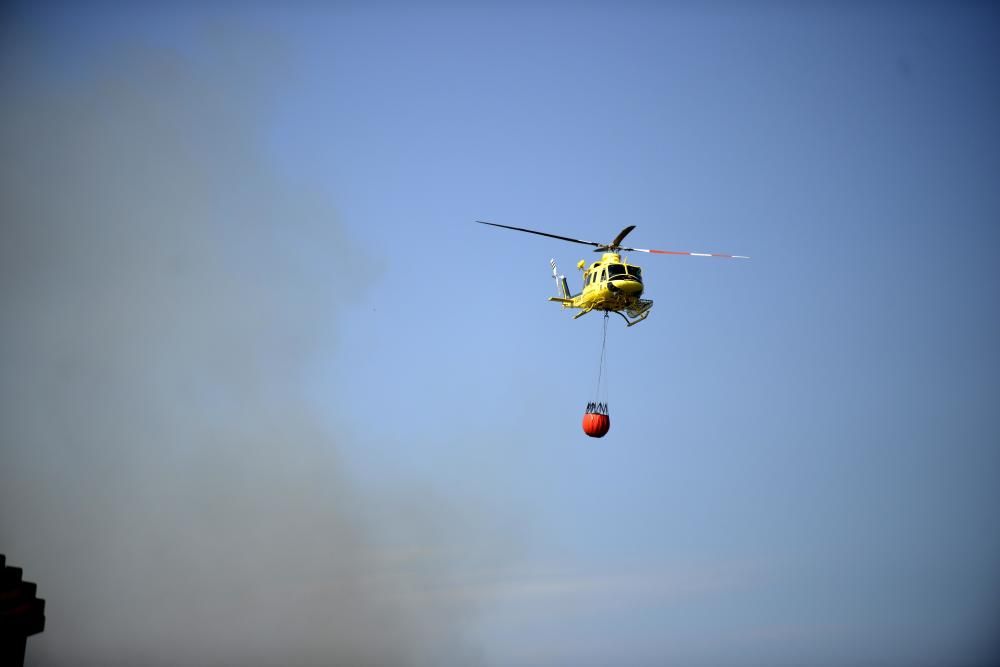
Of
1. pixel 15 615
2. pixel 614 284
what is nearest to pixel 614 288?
pixel 614 284

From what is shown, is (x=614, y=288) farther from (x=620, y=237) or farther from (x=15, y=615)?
(x=15, y=615)

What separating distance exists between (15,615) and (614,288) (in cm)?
3371

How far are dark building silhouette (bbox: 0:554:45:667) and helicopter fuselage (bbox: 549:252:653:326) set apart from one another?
1291 inches

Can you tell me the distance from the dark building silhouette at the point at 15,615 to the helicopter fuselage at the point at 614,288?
32804mm

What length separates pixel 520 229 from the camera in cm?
5316

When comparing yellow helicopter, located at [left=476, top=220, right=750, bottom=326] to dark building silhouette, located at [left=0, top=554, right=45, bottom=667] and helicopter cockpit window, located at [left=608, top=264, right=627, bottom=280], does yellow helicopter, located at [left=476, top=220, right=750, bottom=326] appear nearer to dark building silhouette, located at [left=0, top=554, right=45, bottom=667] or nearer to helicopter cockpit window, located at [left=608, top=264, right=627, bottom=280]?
helicopter cockpit window, located at [left=608, top=264, right=627, bottom=280]

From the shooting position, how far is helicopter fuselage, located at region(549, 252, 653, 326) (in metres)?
52.5

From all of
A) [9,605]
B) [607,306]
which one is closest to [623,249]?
[607,306]

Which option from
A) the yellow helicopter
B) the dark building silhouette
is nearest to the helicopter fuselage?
the yellow helicopter

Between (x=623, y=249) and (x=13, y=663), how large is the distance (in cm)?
3727

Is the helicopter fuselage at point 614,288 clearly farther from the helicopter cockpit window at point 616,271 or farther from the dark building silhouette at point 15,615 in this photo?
the dark building silhouette at point 15,615

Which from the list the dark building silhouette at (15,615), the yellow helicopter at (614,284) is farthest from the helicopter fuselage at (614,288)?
the dark building silhouette at (15,615)

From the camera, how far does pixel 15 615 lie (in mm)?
26094

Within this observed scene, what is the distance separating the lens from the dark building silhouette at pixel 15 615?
1021 inches
